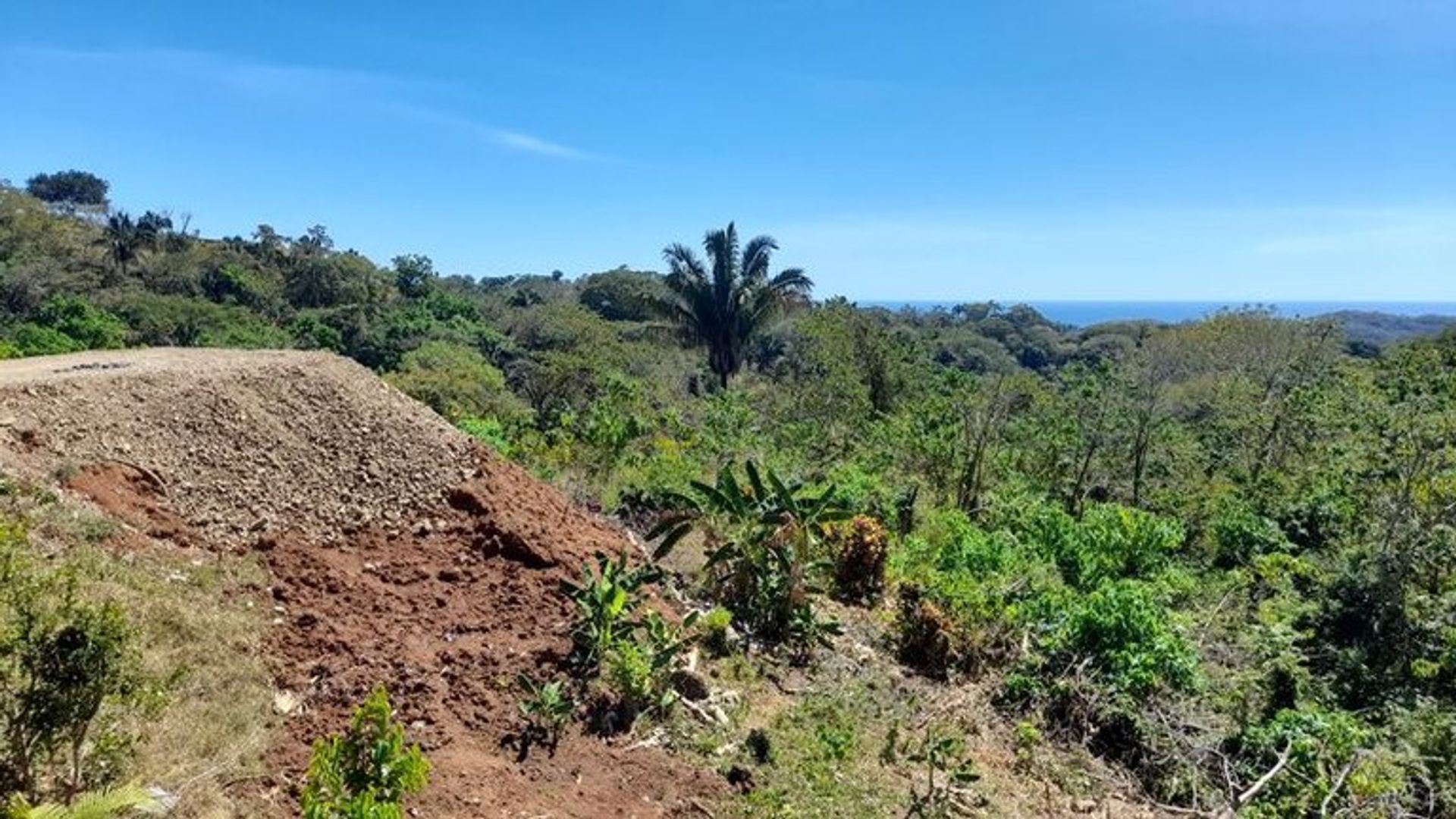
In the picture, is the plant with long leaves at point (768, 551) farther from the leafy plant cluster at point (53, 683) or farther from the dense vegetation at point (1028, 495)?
the leafy plant cluster at point (53, 683)

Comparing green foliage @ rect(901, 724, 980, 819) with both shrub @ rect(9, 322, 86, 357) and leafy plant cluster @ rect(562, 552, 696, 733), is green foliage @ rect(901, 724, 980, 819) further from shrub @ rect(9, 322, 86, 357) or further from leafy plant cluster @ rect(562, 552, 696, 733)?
shrub @ rect(9, 322, 86, 357)

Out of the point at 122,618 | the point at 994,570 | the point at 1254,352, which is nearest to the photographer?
the point at 122,618

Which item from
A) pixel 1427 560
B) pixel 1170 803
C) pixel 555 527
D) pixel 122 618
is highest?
pixel 122 618

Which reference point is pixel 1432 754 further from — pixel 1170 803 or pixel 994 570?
pixel 994 570

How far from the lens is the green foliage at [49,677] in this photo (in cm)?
384

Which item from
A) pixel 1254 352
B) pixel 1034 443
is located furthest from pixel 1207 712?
pixel 1254 352

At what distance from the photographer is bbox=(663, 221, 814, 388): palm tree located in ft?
73.6

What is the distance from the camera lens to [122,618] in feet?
13.3

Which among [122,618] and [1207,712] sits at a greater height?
[122,618]

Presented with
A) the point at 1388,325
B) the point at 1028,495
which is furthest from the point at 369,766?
the point at 1388,325

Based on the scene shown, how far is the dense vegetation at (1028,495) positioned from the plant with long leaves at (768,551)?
30 mm

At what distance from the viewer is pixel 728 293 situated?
22719 millimetres

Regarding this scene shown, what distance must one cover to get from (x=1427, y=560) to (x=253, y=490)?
1199 centimetres

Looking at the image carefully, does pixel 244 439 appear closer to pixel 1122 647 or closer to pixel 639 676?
pixel 639 676
